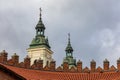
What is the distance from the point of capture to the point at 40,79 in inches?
1794

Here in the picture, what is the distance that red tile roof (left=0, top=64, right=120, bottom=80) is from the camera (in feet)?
151

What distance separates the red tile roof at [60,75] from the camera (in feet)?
151

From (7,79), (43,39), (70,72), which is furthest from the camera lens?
(43,39)

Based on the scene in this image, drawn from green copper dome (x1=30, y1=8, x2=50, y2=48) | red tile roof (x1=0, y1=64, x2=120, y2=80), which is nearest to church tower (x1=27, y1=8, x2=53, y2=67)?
green copper dome (x1=30, y1=8, x2=50, y2=48)

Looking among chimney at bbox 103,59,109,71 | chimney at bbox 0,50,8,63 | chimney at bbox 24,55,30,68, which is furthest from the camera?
chimney at bbox 103,59,109,71

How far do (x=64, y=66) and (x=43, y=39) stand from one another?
6993cm

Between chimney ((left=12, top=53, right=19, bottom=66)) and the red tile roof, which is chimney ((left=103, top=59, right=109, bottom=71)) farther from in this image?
chimney ((left=12, top=53, right=19, bottom=66))

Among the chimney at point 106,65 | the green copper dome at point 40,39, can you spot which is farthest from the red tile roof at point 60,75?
the green copper dome at point 40,39

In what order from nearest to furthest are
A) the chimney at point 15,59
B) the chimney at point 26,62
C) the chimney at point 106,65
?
the chimney at point 15,59, the chimney at point 26,62, the chimney at point 106,65

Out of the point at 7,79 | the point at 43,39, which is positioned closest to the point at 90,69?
the point at 7,79

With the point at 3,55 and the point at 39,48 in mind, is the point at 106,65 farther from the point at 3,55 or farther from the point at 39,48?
the point at 39,48

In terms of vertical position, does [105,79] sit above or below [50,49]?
below

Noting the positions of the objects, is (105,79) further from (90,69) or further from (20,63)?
(20,63)

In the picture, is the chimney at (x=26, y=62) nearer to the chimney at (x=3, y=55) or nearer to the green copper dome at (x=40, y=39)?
the chimney at (x=3, y=55)
